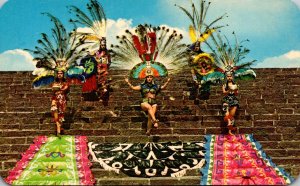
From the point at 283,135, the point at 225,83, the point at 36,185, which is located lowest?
the point at 36,185

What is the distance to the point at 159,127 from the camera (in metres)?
12.0

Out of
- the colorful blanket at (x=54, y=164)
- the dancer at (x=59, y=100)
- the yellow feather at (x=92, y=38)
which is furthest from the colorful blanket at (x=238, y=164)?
the yellow feather at (x=92, y=38)

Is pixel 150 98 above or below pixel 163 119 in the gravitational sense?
above

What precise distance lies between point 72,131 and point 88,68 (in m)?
2.02

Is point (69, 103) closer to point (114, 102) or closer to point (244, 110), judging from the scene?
point (114, 102)

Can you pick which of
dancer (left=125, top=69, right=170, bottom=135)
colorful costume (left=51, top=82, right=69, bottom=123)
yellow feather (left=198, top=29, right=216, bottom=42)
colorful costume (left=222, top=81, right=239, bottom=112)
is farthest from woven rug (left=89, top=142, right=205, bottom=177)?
yellow feather (left=198, top=29, right=216, bottom=42)

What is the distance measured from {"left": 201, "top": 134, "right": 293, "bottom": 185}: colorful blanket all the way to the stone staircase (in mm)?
222

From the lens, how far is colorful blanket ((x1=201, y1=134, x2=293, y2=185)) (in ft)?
32.2

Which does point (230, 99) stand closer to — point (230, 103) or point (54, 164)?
point (230, 103)

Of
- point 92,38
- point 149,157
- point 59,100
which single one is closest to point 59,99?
point 59,100

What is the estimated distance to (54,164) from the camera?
411 inches

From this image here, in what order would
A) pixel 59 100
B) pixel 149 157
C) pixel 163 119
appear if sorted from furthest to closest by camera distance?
pixel 163 119, pixel 59 100, pixel 149 157

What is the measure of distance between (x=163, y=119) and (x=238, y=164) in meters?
2.51

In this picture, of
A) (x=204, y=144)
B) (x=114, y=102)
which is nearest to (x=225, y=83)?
(x=204, y=144)
